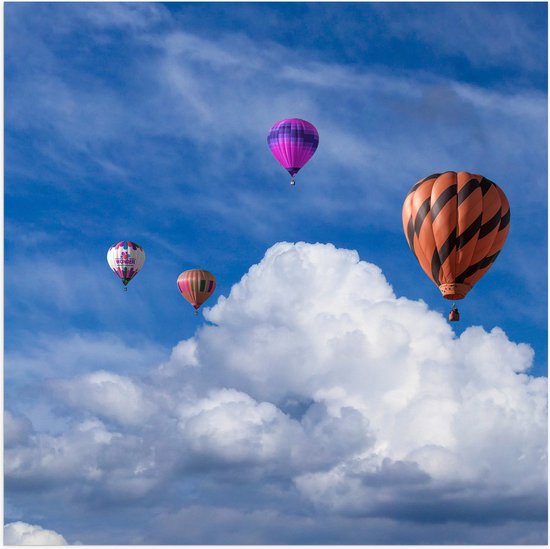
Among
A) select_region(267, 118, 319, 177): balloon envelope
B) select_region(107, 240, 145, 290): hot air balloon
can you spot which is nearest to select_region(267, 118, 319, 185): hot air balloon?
select_region(267, 118, 319, 177): balloon envelope

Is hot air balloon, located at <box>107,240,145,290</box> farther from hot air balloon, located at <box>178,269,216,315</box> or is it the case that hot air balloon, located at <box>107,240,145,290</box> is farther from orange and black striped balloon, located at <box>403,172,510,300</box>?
orange and black striped balloon, located at <box>403,172,510,300</box>

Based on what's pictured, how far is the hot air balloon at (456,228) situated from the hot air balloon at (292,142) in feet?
75.3

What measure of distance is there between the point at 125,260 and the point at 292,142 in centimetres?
2486

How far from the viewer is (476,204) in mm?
87125

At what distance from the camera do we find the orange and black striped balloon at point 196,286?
425ft

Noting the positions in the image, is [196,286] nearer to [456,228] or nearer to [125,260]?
[125,260]

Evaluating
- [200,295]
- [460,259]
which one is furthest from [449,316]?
[200,295]

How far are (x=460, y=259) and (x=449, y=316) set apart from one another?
4.02 m

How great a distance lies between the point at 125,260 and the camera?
4975 inches

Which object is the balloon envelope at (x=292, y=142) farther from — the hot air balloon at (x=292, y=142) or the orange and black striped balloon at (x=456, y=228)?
the orange and black striped balloon at (x=456, y=228)

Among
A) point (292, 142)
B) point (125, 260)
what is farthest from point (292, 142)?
point (125, 260)

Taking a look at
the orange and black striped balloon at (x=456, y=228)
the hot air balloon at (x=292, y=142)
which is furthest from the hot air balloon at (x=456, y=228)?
the hot air balloon at (x=292, y=142)

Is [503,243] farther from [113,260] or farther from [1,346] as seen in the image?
[113,260]

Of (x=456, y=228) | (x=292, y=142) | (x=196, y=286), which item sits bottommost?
(x=456, y=228)
